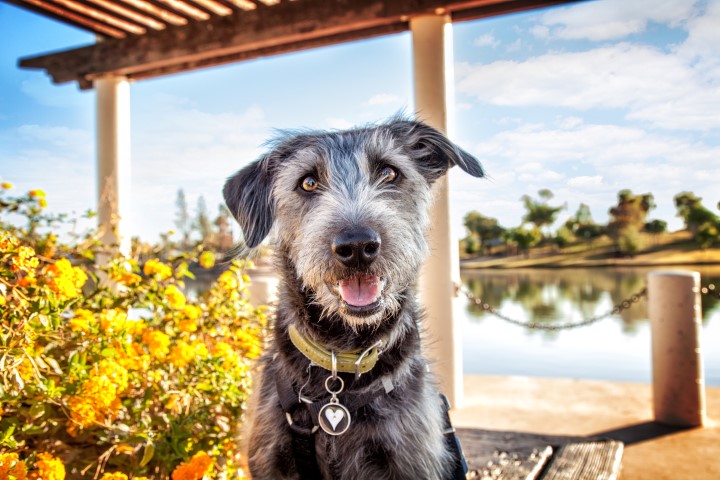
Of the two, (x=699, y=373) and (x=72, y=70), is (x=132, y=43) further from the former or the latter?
(x=699, y=373)

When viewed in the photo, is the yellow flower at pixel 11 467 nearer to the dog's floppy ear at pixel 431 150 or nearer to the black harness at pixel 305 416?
the black harness at pixel 305 416

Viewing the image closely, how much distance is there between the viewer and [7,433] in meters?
1.67

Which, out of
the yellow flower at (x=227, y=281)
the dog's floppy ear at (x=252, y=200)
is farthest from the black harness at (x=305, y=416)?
the yellow flower at (x=227, y=281)

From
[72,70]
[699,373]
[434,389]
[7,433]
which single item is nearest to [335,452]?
[434,389]

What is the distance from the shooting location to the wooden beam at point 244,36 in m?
4.32

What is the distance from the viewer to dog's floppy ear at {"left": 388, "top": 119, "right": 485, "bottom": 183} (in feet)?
7.05

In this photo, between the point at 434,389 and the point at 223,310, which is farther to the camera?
the point at 223,310

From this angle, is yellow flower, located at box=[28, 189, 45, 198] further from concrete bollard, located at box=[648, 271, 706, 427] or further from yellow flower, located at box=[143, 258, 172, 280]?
concrete bollard, located at box=[648, 271, 706, 427]

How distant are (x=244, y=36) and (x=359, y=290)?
366 centimetres

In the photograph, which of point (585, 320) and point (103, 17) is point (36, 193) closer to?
point (103, 17)

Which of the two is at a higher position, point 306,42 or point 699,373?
point 306,42

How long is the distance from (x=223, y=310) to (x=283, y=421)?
1427 mm

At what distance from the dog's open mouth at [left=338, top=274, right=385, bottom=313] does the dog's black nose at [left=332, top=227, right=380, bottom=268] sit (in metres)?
0.05

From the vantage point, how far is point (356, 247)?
1689mm
